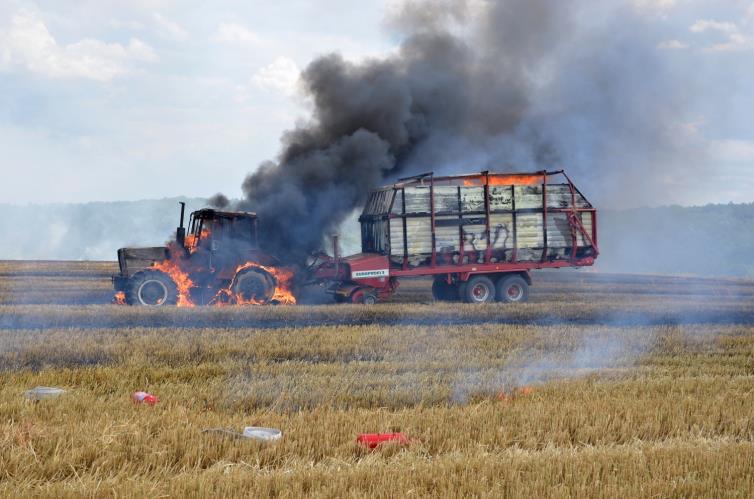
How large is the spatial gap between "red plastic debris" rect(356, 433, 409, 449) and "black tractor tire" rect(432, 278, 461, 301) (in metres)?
14.9

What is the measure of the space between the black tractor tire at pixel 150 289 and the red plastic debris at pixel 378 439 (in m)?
12.9

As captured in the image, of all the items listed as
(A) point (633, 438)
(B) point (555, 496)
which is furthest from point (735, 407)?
(B) point (555, 496)

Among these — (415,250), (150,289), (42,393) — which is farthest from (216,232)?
(42,393)

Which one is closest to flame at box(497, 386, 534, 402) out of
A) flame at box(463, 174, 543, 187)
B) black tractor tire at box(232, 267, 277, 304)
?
black tractor tire at box(232, 267, 277, 304)

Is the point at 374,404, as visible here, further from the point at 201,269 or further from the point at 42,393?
the point at 201,269

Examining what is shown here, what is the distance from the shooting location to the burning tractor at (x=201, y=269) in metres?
18.5

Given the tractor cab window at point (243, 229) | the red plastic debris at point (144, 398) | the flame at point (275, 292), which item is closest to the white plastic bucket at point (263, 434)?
the red plastic debris at point (144, 398)

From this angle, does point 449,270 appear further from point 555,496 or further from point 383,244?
point 555,496

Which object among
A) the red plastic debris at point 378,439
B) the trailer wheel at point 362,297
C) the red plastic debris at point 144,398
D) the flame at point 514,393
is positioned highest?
the trailer wheel at point 362,297

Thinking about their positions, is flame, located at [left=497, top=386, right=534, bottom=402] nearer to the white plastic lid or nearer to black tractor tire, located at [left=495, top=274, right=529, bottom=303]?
the white plastic lid

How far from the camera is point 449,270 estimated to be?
2034 cm

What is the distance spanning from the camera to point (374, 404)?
8.19 m

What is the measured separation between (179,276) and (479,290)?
8012 mm

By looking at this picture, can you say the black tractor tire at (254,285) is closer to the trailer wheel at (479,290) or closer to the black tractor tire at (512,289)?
the trailer wheel at (479,290)
